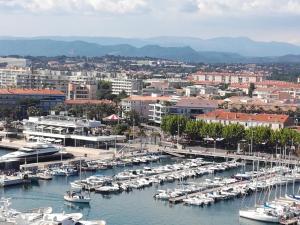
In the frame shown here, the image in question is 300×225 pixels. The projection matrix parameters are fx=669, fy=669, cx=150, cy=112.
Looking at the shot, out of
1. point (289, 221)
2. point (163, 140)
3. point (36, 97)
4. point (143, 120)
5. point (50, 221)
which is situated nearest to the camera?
point (50, 221)

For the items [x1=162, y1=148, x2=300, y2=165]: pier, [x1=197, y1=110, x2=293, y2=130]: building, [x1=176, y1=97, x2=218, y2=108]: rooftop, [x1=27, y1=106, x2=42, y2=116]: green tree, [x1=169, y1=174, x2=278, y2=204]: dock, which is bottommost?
[x1=169, y1=174, x2=278, y2=204]: dock

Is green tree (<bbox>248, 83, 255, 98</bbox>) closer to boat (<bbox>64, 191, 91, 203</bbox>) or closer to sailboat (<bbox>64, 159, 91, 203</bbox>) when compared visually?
sailboat (<bbox>64, 159, 91, 203</bbox>)

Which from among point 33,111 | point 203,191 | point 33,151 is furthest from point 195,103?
point 203,191

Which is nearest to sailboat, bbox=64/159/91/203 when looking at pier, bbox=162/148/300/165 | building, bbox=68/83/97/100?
pier, bbox=162/148/300/165

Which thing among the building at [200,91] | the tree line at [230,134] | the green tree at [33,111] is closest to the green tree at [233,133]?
the tree line at [230,134]

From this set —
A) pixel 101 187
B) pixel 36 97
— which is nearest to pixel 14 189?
pixel 101 187

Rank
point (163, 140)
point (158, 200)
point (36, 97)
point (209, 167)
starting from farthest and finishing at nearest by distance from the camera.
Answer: point (36, 97) → point (163, 140) → point (209, 167) → point (158, 200)

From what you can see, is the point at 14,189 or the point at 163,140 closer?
the point at 14,189

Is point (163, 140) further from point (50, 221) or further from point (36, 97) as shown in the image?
point (50, 221)
